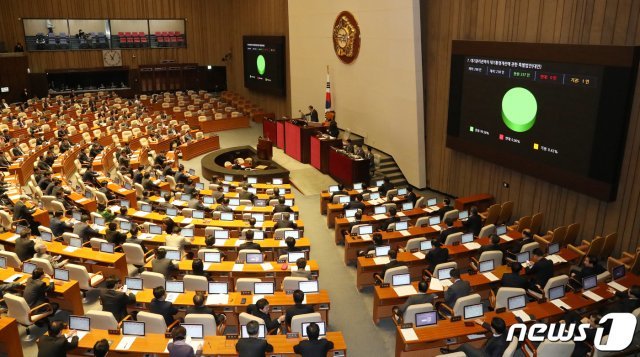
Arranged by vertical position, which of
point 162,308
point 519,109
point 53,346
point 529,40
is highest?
point 529,40

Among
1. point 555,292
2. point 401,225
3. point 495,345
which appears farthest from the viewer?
point 401,225

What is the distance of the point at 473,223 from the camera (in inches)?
483

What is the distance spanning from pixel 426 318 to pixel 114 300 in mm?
5047

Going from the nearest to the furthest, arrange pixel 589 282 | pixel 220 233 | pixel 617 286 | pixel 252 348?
1. pixel 252 348
2. pixel 589 282
3. pixel 617 286
4. pixel 220 233

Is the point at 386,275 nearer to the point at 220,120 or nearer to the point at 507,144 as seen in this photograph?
the point at 507,144

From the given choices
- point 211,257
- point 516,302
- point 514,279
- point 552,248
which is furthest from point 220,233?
Result: point 552,248

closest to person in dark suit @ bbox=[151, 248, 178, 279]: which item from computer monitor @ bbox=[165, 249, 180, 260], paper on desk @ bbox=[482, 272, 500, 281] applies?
computer monitor @ bbox=[165, 249, 180, 260]

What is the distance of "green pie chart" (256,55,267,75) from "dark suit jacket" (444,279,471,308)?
20995 millimetres

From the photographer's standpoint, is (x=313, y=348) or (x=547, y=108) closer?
(x=313, y=348)

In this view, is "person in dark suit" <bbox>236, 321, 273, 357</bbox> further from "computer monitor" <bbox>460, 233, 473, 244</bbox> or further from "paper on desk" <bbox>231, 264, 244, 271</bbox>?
"computer monitor" <bbox>460, 233, 473, 244</bbox>

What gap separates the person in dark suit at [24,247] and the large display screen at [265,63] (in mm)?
17312

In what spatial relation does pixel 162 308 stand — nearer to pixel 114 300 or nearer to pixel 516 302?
pixel 114 300

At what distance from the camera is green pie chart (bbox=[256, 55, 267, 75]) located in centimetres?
2754

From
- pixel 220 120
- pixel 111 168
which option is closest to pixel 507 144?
pixel 111 168
